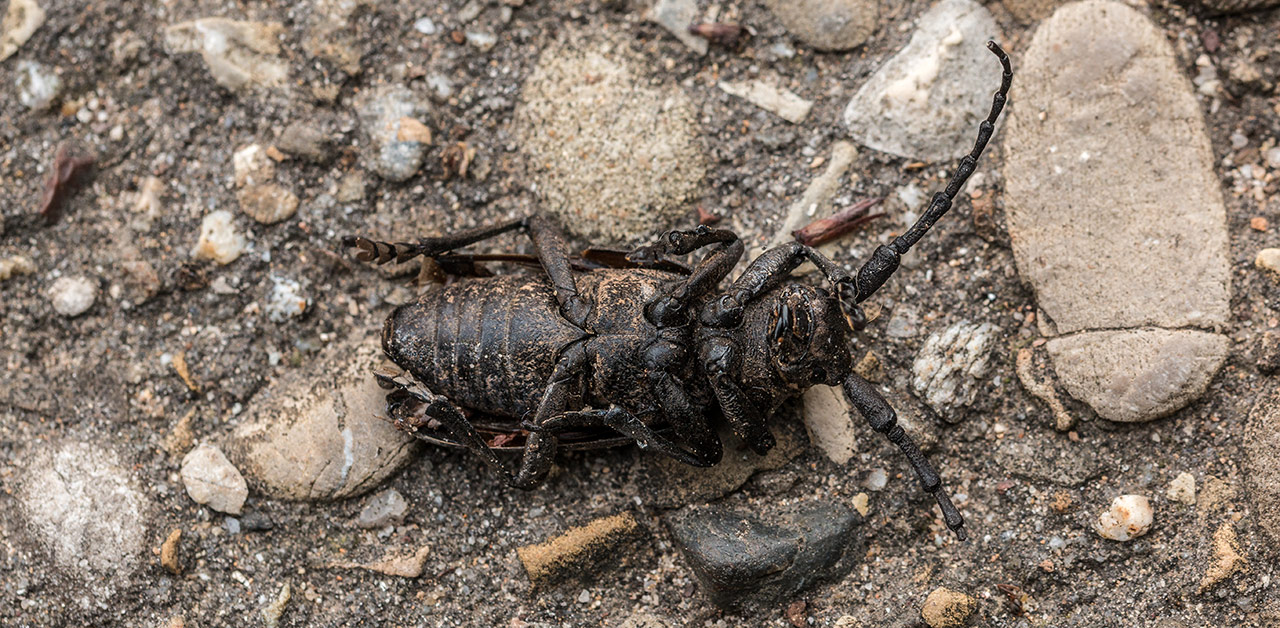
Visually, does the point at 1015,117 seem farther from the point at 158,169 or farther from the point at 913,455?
the point at 158,169

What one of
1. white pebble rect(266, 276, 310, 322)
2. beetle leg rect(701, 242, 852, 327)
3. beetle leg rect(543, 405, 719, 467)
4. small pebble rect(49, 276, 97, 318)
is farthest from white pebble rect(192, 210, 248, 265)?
beetle leg rect(701, 242, 852, 327)

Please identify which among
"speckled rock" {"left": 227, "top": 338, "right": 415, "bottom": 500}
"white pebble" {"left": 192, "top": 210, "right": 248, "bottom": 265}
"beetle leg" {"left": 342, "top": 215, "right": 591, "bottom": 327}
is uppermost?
"beetle leg" {"left": 342, "top": 215, "right": 591, "bottom": 327}

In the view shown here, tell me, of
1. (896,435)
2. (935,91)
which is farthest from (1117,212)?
(896,435)

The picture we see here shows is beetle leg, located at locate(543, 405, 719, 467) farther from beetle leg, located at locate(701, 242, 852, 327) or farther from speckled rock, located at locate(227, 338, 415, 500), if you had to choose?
speckled rock, located at locate(227, 338, 415, 500)

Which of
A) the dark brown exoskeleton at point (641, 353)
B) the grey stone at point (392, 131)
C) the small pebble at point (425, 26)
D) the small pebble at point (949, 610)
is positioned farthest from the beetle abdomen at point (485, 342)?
the small pebble at point (949, 610)

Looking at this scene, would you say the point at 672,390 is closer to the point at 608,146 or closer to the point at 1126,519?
the point at 608,146

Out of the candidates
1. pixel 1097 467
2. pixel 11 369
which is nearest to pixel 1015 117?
pixel 1097 467
